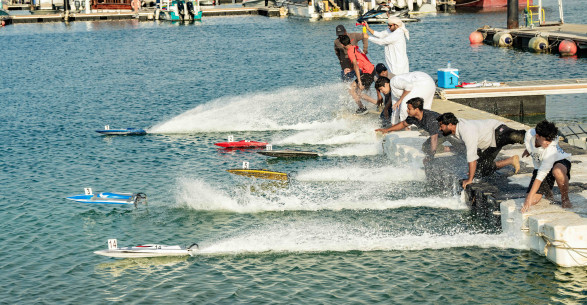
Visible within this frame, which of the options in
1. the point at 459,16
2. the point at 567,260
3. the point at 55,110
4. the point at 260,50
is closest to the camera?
the point at 567,260

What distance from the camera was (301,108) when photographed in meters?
32.0

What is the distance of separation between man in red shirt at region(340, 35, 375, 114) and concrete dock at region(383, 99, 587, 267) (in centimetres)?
523

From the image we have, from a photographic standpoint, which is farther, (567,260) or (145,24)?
(145,24)

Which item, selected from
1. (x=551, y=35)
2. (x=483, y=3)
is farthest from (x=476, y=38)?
(x=483, y=3)

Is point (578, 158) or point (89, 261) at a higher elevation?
point (578, 158)

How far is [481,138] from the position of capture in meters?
15.8

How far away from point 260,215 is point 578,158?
8.11 meters

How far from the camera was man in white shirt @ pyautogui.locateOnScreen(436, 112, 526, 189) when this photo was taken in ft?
49.8

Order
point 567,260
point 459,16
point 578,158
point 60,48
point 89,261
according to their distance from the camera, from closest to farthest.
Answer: point 567,260 → point 89,261 → point 578,158 → point 60,48 → point 459,16

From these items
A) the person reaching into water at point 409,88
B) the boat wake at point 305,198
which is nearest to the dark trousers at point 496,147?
the boat wake at point 305,198

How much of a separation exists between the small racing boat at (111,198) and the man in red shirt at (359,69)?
880 cm

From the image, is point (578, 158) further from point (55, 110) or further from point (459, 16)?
point (459, 16)

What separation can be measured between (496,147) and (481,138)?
0.51 m

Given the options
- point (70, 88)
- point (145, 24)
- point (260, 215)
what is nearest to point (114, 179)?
point (260, 215)
